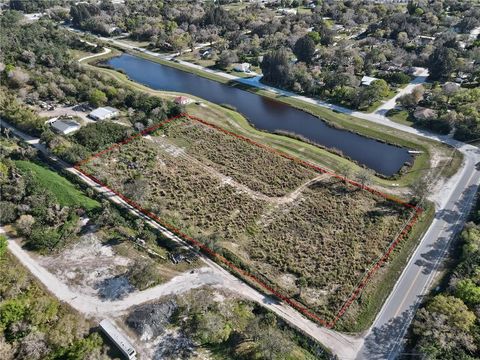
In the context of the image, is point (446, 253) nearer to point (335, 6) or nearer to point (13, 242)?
point (13, 242)

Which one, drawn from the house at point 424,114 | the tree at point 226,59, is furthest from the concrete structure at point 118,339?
the tree at point 226,59

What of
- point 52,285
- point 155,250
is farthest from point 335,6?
point 52,285

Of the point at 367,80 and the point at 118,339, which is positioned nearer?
the point at 118,339

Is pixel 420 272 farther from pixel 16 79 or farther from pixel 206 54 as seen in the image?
pixel 206 54

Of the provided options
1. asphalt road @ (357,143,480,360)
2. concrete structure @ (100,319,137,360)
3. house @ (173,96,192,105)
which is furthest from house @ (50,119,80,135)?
asphalt road @ (357,143,480,360)

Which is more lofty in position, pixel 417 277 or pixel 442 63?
pixel 442 63

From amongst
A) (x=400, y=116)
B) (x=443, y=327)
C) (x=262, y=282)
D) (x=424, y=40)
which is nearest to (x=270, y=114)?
(x=400, y=116)
